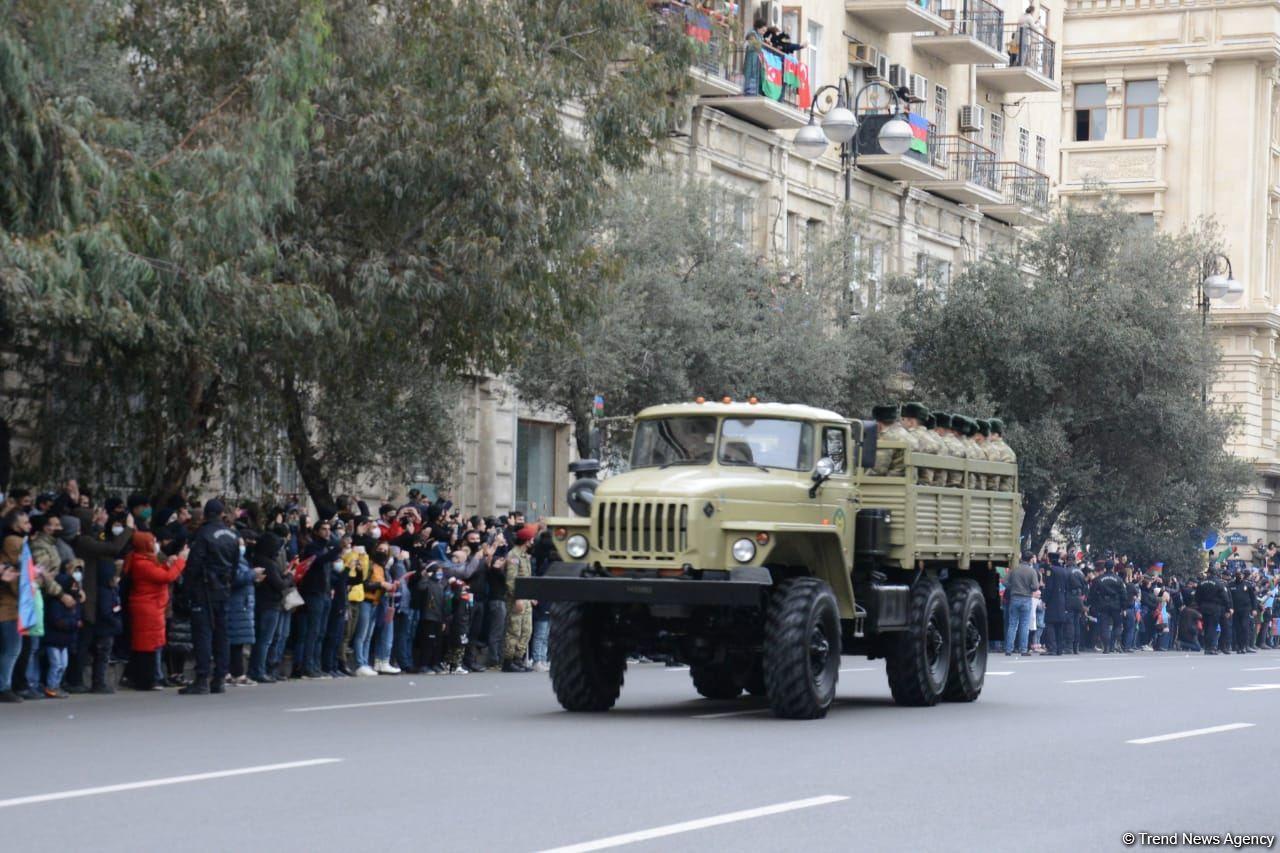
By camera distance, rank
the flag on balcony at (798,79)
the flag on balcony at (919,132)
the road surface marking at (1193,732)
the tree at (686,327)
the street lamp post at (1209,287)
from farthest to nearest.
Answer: the flag on balcony at (919,132) → the street lamp post at (1209,287) → the flag on balcony at (798,79) → the tree at (686,327) → the road surface marking at (1193,732)

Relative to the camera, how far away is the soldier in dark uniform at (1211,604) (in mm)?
47125

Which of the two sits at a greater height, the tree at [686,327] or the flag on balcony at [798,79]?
the flag on balcony at [798,79]

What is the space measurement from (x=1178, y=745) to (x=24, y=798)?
833cm

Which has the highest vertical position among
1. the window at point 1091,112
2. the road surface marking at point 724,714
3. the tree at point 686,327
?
the window at point 1091,112

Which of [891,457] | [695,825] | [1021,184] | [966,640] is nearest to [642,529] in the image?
[891,457]

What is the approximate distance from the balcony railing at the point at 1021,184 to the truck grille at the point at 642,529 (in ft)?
123

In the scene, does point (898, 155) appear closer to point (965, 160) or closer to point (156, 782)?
point (965, 160)

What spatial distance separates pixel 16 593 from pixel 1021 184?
39.6m

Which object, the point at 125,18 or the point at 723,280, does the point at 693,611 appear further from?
the point at 723,280

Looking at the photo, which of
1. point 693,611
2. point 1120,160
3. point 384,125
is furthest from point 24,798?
point 1120,160

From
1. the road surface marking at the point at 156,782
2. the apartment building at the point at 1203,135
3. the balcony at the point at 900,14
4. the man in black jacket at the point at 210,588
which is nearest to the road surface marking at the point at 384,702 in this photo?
the man in black jacket at the point at 210,588

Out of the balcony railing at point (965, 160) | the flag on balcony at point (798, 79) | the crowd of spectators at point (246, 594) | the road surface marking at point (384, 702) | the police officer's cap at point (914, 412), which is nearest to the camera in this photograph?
the road surface marking at point (384, 702)

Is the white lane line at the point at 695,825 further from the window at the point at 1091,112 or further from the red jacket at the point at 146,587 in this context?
the window at the point at 1091,112

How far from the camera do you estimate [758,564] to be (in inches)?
713
